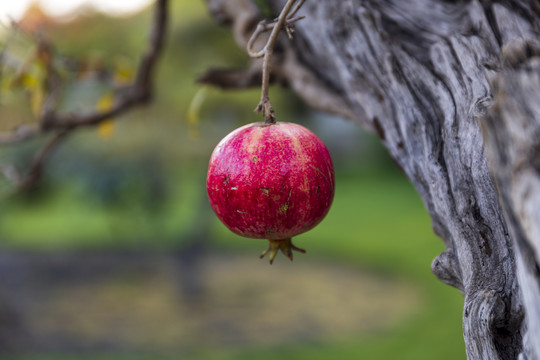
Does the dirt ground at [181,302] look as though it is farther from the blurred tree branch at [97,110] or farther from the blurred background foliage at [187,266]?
the blurred tree branch at [97,110]

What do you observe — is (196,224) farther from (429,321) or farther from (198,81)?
(198,81)

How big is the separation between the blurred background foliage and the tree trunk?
367 cm

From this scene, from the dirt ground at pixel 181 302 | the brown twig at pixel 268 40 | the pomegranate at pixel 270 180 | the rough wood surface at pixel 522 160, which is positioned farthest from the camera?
the dirt ground at pixel 181 302

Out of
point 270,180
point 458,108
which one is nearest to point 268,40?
point 270,180

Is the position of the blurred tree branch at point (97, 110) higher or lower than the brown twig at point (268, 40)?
higher

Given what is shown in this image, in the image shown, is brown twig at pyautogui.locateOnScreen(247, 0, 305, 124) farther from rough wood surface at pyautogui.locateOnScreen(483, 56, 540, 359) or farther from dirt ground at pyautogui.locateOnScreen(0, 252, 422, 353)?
dirt ground at pyautogui.locateOnScreen(0, 252, 422, 353)

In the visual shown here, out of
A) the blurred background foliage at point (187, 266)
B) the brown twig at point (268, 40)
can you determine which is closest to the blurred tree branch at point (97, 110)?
the brown twig at point (268, 40)

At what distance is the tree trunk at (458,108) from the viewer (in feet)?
2.94

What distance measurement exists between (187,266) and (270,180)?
9.36m

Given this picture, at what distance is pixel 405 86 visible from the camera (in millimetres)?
1661

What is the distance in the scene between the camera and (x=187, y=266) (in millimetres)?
10453

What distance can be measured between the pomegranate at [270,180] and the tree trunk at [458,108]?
318mm

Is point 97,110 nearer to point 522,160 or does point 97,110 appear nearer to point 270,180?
point 270,180

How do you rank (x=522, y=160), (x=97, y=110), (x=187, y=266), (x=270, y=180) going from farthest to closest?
1. (x=187, y=266)
2. (x=97, y=110)
3. (x=270, y=180)
4. (x=522, y=160)
